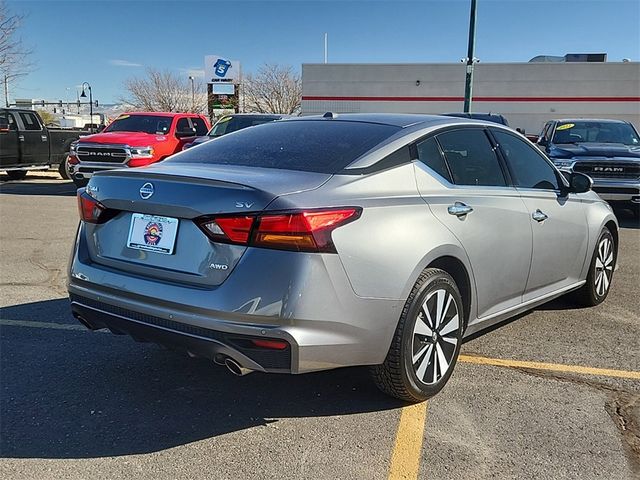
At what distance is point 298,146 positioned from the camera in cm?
370

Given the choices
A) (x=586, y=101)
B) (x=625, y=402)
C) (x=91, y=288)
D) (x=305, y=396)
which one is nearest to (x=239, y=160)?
(x=91, y=288)

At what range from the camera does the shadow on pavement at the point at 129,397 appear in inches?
120

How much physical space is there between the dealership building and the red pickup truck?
1830 centimetres

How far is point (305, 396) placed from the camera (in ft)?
11.8

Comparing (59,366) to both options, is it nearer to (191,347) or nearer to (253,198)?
(191,347)

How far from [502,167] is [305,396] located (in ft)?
6.95

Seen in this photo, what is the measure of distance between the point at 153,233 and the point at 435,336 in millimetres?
1651

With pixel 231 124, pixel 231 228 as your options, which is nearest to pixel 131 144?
pixel 231 124

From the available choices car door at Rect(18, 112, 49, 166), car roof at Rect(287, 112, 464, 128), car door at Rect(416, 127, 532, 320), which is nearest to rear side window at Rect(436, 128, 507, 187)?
car door at Rect(416, 127, 532, 320)

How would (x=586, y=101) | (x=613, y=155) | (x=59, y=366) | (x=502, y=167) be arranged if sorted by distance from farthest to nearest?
(x=586, y=101) < (x=613, y=155) < (x=502, y=167) < (x=59, y=366)

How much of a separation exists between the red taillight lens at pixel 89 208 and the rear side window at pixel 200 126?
38.5ft

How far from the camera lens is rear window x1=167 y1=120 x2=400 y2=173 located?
11.2ft

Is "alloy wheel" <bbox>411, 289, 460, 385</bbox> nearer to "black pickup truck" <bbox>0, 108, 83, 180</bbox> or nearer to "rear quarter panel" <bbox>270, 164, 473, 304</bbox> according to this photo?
"rear quarter panel" <bbox>270, 164, 473, 304</bbox>

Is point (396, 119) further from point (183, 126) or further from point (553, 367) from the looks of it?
point (183, 126)
